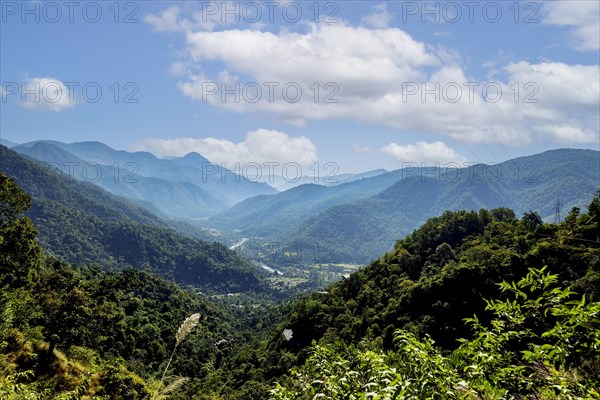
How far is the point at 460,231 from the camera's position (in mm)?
65875

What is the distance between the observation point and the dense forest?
4062 millimetres

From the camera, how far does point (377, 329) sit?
1828 inches

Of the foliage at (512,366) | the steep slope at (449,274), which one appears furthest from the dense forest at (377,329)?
the steep slope at (449,274)

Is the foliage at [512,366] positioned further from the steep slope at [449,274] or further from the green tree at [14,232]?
the green tree at [14,232]

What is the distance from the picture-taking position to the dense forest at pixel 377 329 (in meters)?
4.06

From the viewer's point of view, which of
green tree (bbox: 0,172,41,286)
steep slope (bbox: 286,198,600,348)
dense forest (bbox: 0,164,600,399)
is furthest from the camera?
steep slope (bbox: 286,198,600,348)

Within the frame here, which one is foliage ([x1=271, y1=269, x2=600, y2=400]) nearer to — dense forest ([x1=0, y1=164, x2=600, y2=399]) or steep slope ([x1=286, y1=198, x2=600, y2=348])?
dense forest ([x1=0, y1=164, x2=600, y2=399])

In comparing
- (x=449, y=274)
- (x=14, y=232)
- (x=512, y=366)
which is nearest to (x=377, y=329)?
(x=449, y=274)

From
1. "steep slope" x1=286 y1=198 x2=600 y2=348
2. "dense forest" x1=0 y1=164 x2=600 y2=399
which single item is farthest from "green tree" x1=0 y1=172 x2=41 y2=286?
"steep slope" x1=286 y1=198 x2=600 y2=348

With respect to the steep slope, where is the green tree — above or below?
above

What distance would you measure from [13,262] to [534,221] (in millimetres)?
61156

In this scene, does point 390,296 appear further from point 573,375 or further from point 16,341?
point 573,375

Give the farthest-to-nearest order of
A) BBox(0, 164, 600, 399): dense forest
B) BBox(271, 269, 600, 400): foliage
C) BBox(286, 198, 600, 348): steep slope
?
BBox(286, 198, 600, 348): steep slope, BBox(0, 164, 600, 399): dense forest, BBox(271, 269, 600, 400): foliage

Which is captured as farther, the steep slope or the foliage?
the steep slope
